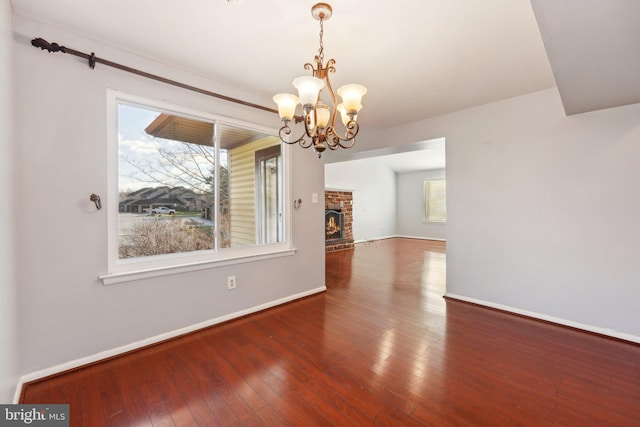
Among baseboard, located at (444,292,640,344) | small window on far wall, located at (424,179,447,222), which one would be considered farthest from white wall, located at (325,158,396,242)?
baseboard, located at (444,292,640,344)

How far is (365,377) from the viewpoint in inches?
73.0

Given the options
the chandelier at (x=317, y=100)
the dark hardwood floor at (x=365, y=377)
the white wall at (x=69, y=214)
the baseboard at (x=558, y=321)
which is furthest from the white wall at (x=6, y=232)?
the baseboard at (x=558, y=321)

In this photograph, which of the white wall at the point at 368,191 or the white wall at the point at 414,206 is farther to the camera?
the white wall at the point at 414,206

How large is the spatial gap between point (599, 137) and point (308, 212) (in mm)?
2952

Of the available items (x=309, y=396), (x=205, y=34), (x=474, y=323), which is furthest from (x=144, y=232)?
(x=474, y=323)

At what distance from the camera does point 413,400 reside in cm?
164

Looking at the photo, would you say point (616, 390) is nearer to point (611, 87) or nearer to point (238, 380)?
point (611, 87)

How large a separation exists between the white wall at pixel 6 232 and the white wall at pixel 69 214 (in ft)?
0.60

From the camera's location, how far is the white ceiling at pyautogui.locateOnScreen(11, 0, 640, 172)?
164 centimetres

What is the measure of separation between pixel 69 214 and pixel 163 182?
678 millimetres

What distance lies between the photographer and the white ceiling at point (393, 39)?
164cm

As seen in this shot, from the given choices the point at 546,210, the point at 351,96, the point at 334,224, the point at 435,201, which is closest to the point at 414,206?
the point at 435,201

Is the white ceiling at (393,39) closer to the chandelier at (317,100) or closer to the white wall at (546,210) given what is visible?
the chandelier at (317,100)

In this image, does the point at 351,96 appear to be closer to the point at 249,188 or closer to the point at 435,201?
the point at 249,188
